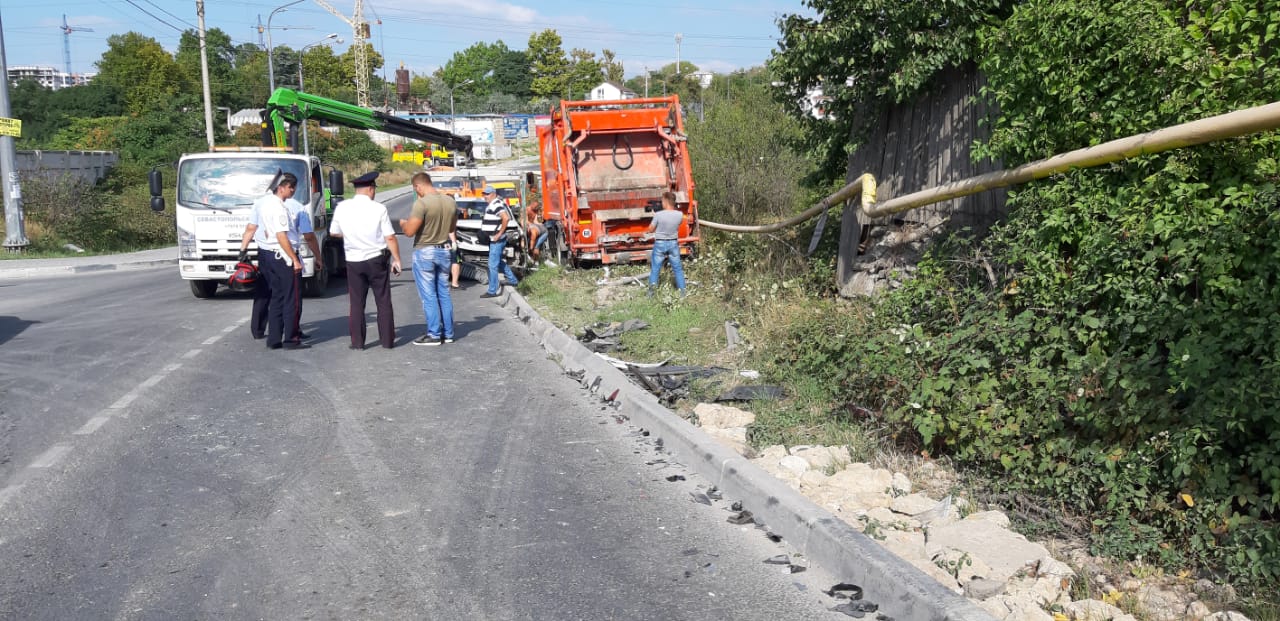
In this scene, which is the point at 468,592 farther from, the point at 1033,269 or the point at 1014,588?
the point at 1033,269

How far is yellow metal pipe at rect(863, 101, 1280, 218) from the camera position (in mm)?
4214

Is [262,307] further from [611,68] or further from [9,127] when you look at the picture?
[611,68]

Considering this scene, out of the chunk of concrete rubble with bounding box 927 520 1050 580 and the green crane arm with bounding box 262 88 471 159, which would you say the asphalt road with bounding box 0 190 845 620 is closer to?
the chunk of concrete rubble with bounding box 927 520 1050 580

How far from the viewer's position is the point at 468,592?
4.33 metres

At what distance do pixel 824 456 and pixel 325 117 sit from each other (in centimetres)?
1620

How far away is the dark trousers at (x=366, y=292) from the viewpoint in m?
10.3

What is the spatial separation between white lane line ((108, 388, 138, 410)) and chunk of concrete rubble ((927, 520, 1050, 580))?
6.20 metres

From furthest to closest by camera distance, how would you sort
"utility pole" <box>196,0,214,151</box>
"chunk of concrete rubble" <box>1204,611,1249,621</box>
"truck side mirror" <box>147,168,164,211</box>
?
"utility pole" <box>196,0,214,151</box> → "truck side mirror" <box>147,168,164,211</box> → "chunk of concrete rubble" <box>1204,611,1249,621</box>

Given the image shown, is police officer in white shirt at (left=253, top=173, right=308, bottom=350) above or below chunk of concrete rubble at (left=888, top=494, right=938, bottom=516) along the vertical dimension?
above

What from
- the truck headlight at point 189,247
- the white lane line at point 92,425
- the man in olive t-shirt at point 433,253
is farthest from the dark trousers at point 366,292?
the truck headlight at point 189,247

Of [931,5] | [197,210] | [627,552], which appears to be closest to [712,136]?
[197,210]

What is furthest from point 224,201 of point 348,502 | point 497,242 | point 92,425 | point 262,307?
point 348,502

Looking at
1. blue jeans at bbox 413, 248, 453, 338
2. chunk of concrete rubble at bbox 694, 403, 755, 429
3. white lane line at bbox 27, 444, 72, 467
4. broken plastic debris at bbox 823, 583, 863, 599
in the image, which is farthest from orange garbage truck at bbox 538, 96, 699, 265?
broken plastic debris at bbox 823, 583, 863, 599

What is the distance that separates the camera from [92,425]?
7.15 m
